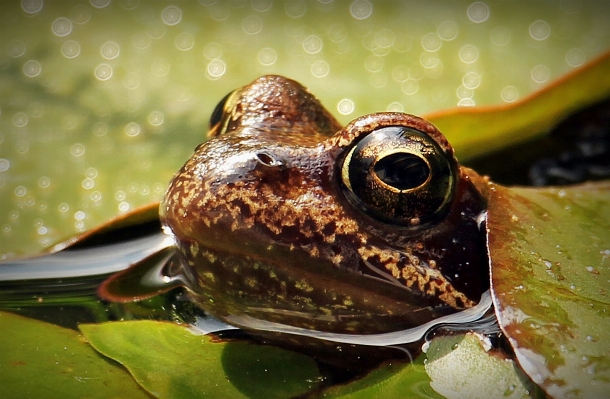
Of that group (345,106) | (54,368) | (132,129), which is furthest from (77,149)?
(54,368)

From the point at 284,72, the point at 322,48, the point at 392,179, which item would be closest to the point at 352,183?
the point at 392,179

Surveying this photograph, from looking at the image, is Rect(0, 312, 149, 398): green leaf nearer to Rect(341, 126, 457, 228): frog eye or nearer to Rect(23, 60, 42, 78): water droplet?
Rect(341, 126, 457, 228): frog eye

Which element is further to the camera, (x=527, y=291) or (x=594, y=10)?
(x=594, y=10)

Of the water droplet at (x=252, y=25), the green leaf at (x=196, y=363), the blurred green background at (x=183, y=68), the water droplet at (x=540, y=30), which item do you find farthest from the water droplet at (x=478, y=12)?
the green leaf at (x=196, y=363)

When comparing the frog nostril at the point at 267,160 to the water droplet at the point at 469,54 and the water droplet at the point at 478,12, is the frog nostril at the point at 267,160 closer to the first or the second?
the water droplet at the point at 469,54

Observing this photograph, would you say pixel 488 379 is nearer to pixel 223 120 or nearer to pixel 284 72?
pixel 223 120

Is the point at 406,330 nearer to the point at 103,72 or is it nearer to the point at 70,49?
the point at 103,72
